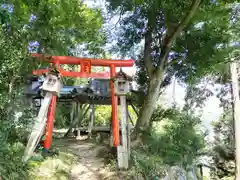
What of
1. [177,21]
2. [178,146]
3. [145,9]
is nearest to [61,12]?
[145,9]

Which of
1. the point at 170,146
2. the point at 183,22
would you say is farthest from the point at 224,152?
the point at 183,22

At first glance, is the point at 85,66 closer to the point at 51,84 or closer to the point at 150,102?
the point at 51,84

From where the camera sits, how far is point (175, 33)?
748cm

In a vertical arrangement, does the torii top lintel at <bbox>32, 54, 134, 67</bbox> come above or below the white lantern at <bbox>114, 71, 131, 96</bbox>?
above

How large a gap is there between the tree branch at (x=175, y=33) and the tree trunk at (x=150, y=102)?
1.23ft

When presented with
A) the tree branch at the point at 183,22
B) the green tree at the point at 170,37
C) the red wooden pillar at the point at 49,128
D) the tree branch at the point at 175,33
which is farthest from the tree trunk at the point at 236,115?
the red wooden pillar at the point at 49,128

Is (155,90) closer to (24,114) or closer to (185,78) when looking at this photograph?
(185,78)

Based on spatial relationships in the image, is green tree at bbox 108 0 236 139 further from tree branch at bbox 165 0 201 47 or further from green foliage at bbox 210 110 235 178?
green foliage at bbox 210 110 235 178

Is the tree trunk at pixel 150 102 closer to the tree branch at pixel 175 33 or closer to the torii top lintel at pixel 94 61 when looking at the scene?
the tree branch at pixel 175 33

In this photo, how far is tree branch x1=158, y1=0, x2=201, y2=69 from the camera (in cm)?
668

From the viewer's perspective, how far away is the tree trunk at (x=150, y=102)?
8.41 metres

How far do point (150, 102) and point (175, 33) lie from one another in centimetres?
241

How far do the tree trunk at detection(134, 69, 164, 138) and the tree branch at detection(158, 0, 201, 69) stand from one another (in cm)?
38

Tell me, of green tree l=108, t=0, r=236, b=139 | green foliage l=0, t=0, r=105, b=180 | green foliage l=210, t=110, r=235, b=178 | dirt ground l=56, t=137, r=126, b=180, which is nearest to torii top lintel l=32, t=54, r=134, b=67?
green foliage l=0, t=0, r=105, b=180
